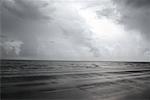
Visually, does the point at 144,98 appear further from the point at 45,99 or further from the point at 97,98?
the point at 45,99

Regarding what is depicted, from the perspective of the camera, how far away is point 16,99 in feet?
24.0

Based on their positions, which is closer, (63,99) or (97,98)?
(63,99)

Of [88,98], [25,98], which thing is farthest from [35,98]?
[88,98]

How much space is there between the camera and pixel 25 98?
7.51 meters

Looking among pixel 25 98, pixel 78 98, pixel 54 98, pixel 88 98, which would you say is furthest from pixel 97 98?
pixel 25 98

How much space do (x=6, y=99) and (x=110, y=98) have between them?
6.58 metres

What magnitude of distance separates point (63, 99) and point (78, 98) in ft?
3.49

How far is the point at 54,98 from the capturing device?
24.6 ft

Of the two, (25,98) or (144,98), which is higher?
(25,98)

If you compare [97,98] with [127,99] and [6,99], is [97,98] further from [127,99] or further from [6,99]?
[6,99]

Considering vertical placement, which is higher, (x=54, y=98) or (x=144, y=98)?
(x=54, y=98)

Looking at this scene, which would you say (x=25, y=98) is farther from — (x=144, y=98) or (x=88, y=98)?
(x=144, y=98)

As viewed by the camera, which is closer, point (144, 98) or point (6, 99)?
point (6, 99)

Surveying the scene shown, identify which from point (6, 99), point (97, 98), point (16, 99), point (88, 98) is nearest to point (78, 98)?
point (88, 98)
